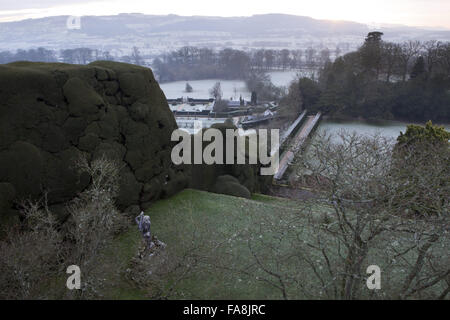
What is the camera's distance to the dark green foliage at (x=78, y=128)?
26.2ft

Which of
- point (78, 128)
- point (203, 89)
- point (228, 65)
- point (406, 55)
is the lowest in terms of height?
point (78, 128)

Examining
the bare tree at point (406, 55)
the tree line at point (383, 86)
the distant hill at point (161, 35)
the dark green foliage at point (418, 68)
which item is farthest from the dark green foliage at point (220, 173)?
the distant hill at point (161, 35)

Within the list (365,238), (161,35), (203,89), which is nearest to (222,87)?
(203,89)

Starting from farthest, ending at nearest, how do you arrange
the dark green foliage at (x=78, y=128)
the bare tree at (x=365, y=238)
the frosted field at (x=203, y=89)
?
the frosted field at (x=203, y=89)
the dark green foliage at (x=78, y=128)
the bare tree at (x=365, y=238)

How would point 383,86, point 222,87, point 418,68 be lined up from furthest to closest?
point 222,87, point 383,86, point 418,68

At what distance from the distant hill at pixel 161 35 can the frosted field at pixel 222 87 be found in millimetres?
54676

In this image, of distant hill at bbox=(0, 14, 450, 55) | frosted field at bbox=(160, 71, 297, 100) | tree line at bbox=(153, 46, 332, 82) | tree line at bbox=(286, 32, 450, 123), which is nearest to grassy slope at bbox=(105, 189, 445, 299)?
tree line at bbox=(286, 32, 450, 123)

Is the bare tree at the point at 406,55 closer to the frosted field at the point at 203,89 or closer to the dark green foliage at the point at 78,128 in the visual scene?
the frosted field at the point at 203,89

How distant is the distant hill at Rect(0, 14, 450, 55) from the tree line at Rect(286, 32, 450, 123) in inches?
2966

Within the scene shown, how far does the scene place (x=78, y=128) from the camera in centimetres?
920

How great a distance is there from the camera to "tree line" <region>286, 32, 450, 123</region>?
3025 cm

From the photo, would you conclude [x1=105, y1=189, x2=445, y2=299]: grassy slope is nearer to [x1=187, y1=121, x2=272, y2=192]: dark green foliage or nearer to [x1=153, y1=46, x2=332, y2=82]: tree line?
[x1=187, y1=121, x2=272, y2=192]: dark green foliage

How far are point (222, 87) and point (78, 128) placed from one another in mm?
52510

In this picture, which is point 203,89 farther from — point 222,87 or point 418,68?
point 418,68
